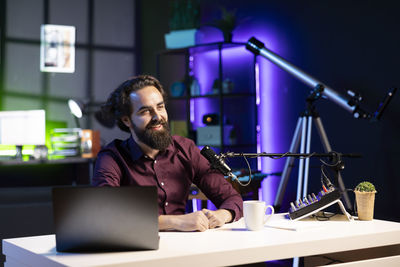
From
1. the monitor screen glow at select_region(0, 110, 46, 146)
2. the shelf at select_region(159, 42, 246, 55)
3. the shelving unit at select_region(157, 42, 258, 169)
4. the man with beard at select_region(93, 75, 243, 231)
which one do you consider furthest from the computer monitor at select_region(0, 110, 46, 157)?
the man with beard at select_region(93, 75, 243, 231)

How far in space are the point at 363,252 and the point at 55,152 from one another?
4.15 m

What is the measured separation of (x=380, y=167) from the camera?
12.0ft

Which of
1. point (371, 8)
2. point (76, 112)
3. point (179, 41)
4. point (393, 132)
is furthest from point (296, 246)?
point (76, 112)

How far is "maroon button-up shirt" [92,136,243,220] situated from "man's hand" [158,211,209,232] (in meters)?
0.30

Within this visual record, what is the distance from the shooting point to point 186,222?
1.71 meters

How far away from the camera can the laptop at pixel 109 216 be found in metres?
1.37

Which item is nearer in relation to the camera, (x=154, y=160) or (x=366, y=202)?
(x=366, y=202)

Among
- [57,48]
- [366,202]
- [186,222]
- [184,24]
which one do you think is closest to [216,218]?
[186,222]

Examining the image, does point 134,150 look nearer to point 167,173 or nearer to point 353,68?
point 167,173

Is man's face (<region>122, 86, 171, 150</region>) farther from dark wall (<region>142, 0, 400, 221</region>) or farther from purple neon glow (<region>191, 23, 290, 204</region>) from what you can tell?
purple neon glow (<region>191, 23, 290, 204</region>)

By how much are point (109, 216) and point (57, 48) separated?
460cm

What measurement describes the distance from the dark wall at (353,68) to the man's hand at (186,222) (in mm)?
2281

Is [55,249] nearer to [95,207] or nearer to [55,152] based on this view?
[95,207]

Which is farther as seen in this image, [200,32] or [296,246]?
[200,32]
